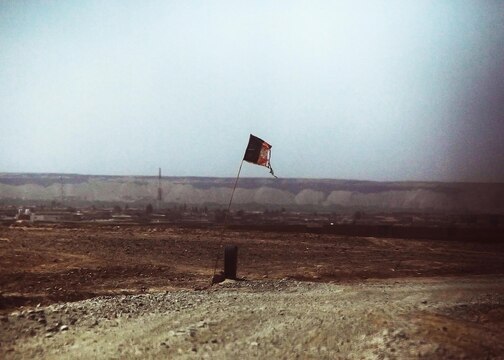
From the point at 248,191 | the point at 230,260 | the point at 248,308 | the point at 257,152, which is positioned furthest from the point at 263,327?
the point at 248,191

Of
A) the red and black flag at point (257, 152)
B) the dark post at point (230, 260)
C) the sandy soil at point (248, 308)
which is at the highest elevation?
the red and black flag at point (257, 152)

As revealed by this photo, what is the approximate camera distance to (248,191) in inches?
4609

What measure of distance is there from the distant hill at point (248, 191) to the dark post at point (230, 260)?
9117 centimetres

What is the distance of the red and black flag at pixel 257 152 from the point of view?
1429 centimetres

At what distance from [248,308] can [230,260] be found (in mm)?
4027

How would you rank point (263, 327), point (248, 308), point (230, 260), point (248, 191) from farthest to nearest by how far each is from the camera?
point (248, 191)
point (230, 260)
point (248, 308)
point (263, 327)

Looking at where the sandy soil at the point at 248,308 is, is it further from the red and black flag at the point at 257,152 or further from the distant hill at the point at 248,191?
the distant hill at the point at 248,191

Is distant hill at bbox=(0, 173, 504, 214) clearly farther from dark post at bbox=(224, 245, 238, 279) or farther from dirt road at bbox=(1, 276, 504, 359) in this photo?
dirt road at bbox=(1, 276, 504, 359)

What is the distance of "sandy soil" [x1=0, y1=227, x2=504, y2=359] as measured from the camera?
309 inches

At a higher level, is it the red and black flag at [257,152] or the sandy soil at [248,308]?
the red and black flag at [257,152]

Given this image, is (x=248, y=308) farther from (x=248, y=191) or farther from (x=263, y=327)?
(x=248, y=191)

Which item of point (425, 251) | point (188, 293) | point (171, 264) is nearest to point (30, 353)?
point (188, 293)

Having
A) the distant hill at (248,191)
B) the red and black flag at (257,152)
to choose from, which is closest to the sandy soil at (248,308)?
the red and black flag at (257,152)

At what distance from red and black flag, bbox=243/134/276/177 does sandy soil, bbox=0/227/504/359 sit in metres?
3.78
